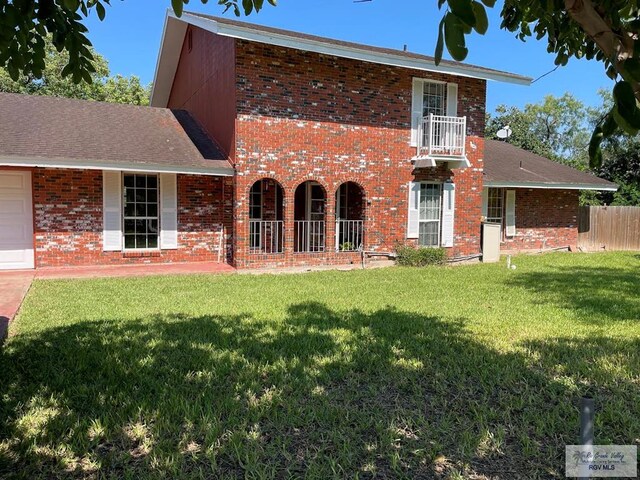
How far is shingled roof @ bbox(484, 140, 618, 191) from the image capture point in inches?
686

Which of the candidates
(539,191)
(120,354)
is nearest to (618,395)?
(120,354)

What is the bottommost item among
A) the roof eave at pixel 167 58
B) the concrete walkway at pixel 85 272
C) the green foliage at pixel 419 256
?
the concrete walkway at pixel 85 272

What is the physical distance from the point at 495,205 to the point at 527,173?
185 centimetres

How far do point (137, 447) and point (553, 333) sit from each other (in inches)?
209

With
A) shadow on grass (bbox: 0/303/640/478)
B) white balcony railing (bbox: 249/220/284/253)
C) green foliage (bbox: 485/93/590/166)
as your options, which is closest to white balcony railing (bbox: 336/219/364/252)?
white balcony railing (bbox: 249/220/284/253)

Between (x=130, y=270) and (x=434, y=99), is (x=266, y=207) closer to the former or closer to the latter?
(x=130, y=270)

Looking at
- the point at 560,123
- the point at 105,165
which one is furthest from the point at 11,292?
the point at 560,123

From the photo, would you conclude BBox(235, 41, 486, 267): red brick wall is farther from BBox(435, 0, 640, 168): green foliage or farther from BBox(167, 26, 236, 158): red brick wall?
BBox(435, 0, 640, 168): green foliage

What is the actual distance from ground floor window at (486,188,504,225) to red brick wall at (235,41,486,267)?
3.49 metres

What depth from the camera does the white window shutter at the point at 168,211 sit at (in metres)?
13.0

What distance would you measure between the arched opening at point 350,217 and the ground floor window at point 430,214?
6.13 ft

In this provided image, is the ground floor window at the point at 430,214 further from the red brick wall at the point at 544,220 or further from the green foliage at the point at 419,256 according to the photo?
the red brick wall at the point at 544,220

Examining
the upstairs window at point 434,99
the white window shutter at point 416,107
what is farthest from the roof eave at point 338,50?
the white window shutter at point 416,107

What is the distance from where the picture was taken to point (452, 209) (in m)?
15.2
